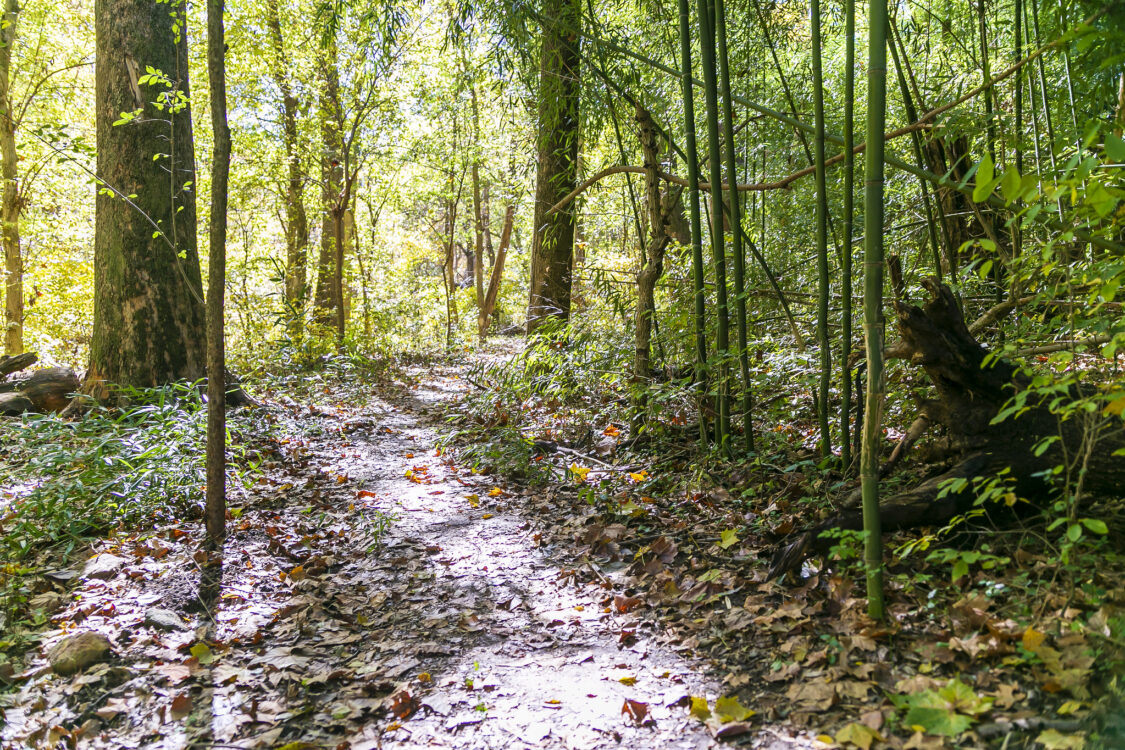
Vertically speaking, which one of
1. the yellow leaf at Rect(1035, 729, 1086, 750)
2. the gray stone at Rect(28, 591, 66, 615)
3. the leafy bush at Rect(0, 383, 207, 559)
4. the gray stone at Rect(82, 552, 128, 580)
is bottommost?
the yellow leaf at Rect(1035, 729, 1086, 750)

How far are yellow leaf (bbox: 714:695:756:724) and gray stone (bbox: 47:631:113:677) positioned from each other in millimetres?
1820

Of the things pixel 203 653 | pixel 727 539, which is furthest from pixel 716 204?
pixel 203 653

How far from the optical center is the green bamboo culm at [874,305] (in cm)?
164

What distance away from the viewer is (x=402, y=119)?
8.67 metres

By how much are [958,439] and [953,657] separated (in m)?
0.84

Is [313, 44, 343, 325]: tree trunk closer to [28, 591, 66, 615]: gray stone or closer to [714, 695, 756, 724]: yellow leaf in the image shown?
[28, 591, 66, 615]: gray stone

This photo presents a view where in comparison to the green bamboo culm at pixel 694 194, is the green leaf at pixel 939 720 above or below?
below

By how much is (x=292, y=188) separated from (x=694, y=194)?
7456 millimetres

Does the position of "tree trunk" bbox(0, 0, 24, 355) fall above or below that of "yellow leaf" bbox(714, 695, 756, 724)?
above

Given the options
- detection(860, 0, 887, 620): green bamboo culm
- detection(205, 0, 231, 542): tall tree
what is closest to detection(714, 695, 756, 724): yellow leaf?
detection(860, 0, 887, 620): green bamboo culm

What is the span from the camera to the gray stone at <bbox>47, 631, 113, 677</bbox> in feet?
6.29

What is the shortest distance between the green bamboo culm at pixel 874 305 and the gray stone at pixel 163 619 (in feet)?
7.24

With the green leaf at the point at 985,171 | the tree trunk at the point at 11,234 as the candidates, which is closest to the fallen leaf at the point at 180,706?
the green leaf at the point at 985,171

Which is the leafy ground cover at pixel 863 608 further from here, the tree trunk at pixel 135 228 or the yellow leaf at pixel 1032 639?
the tree trunk at pixel 135 228
